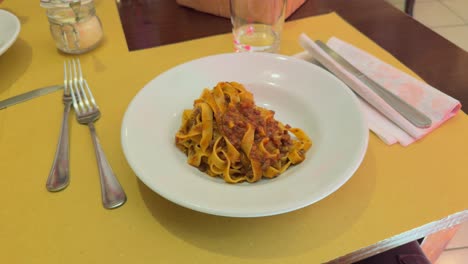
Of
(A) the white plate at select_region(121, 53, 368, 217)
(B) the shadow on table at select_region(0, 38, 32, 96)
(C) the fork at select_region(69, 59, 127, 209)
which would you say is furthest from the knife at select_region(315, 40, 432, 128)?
(B) the shadow on table at select_region(0, 38, 32, 96)

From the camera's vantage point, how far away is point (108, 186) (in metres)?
0.60

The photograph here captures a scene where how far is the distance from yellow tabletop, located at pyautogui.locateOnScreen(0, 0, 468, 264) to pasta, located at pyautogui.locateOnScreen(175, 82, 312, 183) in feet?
0.24

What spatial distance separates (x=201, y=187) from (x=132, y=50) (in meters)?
0.53

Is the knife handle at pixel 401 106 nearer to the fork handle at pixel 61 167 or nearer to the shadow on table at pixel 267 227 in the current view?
the shadow on table at pixel 267 227

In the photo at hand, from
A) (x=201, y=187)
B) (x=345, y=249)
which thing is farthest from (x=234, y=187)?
(x=345, y=249)

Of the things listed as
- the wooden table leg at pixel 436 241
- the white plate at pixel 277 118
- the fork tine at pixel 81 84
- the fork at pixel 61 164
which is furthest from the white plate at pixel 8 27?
the wooden table leg at pixel 436 241

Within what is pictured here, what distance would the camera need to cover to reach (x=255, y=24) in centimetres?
92

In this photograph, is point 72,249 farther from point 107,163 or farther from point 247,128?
point 247,128

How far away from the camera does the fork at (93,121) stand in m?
0.58

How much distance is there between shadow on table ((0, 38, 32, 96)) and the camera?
87cm

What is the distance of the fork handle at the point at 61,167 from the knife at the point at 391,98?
525 mm

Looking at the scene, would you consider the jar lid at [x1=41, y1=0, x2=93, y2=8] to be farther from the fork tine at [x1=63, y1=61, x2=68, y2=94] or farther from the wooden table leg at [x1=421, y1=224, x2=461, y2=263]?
the wooden table leg at [x1=421, y1=224, x2=461, y2=263]

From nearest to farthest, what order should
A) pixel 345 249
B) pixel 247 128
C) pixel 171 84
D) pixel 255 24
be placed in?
pixel 345 249, pixel 247 128, pixel 171 84, pixel 255 24

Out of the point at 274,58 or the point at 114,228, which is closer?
the point at 114,228
